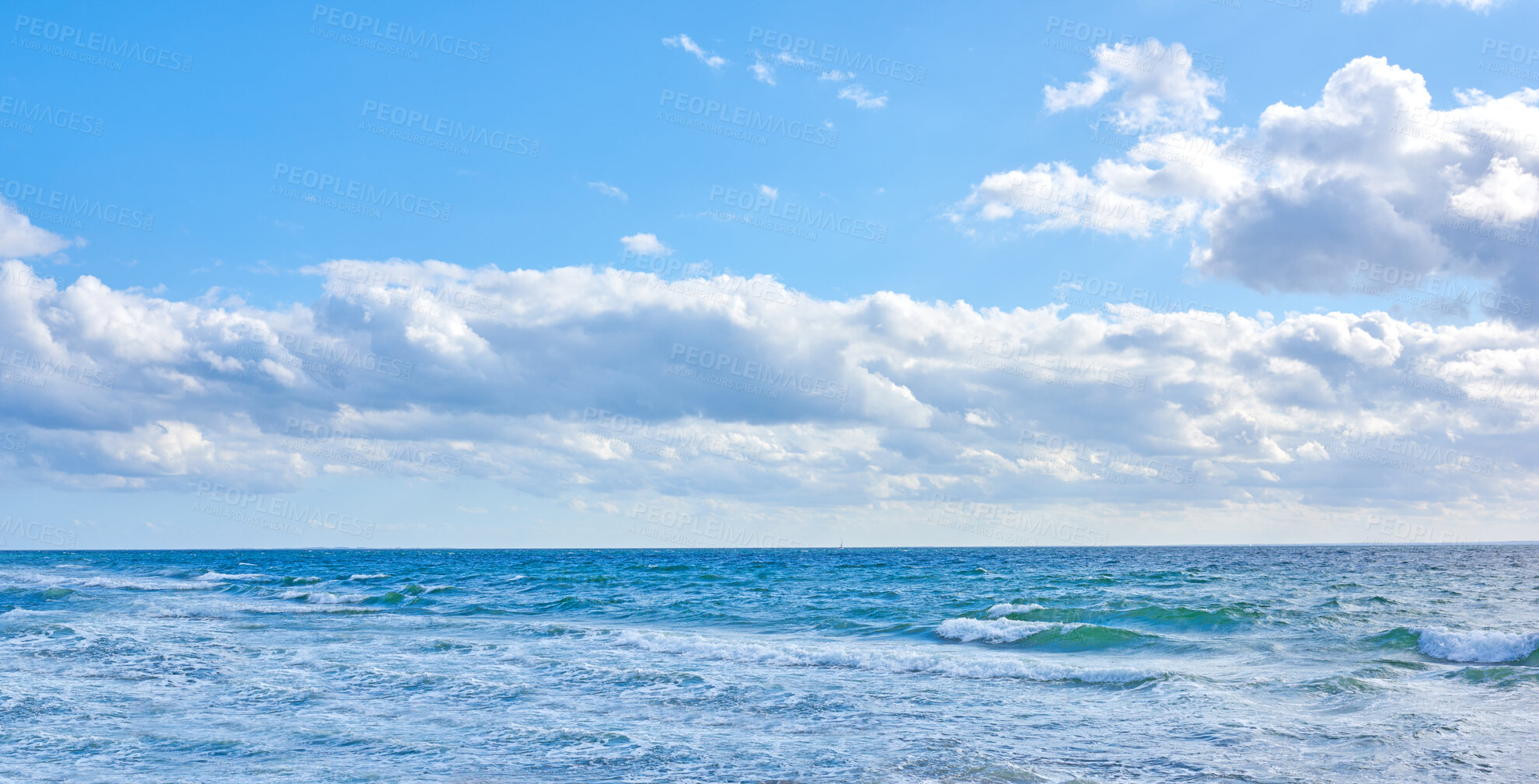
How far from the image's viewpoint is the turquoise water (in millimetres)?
11688

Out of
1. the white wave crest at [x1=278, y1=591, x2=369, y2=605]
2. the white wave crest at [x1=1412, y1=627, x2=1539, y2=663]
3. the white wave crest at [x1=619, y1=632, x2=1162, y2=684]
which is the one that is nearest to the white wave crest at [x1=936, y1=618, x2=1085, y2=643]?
the white wave crest at [x1=619, y1=632, x2=1162, y2=684]

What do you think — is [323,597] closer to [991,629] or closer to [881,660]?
[881,660]

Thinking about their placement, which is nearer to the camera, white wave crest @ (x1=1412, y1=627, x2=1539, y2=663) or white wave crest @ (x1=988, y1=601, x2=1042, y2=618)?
white wave crest @ (x1=1412, y1=627, x2=1539, y2=663)

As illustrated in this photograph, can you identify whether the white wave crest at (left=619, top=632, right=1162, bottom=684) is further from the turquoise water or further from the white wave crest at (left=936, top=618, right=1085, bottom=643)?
the white wave crest at (left=936, top=618, right=1085, bottom=643)

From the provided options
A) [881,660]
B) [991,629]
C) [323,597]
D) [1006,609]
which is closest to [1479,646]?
[991,629]

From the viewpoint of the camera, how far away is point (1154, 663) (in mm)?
20406

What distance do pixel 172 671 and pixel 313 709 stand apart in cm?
655

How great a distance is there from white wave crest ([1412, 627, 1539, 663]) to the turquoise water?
0.20 feet

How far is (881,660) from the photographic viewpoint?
20844 millimetres

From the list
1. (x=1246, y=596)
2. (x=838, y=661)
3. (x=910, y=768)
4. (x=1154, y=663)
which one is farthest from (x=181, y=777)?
(x=1246, y=596)

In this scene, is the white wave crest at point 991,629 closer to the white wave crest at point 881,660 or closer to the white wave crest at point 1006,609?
the white wave crest at point 1006,609

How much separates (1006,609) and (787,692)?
14937mm

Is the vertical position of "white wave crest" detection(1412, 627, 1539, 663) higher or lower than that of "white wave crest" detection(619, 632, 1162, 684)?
higher

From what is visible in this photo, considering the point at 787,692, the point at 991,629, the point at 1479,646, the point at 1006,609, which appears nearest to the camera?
the point at 787,692
